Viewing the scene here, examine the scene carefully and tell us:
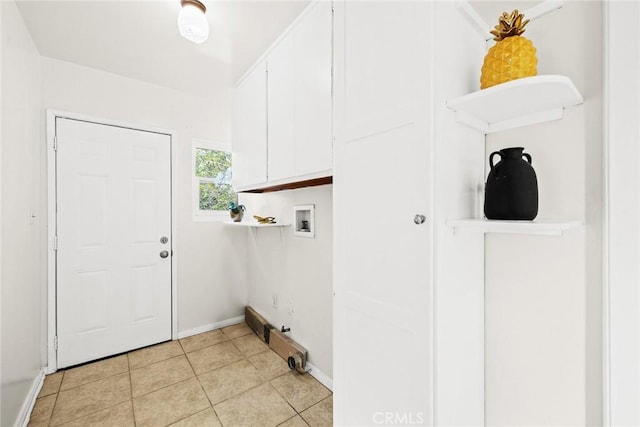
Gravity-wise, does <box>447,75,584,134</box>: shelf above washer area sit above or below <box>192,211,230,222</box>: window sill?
above

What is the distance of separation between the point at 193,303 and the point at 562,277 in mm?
3064

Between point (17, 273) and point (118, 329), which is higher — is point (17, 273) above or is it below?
above

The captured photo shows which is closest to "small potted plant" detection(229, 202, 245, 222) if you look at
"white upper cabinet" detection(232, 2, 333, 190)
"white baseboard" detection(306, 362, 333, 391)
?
"white upper cabinet" detection(232, 2, 333, 190)

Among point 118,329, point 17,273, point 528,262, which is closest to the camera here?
point 528,262

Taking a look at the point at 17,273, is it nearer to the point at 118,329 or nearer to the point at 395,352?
the point at 118,329

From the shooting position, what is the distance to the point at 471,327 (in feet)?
3.62

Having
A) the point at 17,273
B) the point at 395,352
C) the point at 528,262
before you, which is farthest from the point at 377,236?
the point at 17,273

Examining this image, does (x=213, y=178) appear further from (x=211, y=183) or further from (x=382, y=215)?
(x=382, y=215)

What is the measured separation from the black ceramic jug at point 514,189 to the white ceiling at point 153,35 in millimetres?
1525

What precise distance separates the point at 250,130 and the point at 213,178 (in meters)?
1.00

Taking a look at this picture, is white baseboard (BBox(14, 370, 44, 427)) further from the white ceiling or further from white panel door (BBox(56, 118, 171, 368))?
the white ceiling

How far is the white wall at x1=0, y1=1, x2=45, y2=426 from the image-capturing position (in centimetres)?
152

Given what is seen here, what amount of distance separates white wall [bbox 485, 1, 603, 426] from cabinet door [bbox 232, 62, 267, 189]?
1645mm

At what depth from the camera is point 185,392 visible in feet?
6.52
